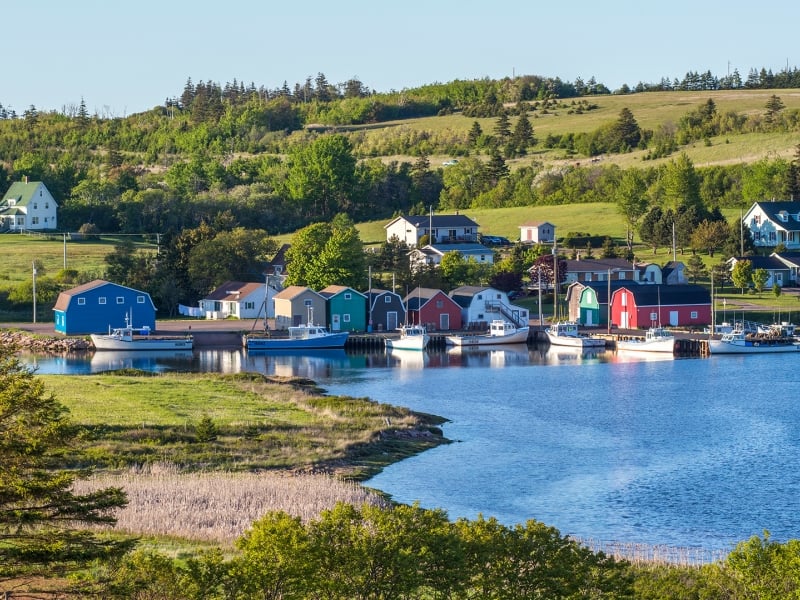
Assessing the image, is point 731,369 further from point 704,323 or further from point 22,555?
point 22,555

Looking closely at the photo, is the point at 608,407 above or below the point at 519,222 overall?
below

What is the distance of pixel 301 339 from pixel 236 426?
36577 millimetres

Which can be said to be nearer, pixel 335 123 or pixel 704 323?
pixel 704 323

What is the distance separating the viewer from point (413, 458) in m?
42.5

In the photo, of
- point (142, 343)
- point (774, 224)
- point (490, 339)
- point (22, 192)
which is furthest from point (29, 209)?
point (774, 224)

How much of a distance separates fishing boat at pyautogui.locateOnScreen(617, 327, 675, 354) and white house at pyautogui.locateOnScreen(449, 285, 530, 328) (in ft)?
31.3

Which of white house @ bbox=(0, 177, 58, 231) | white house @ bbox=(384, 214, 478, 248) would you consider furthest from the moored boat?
white house @ bbox=(0, 177, 58, 231)

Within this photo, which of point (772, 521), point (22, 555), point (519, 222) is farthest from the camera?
point (519, 222)

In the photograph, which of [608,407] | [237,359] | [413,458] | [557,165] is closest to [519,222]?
[557,165]

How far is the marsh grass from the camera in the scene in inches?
1529

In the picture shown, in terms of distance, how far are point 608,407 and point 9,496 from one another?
39.0m

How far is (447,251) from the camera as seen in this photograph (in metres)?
102

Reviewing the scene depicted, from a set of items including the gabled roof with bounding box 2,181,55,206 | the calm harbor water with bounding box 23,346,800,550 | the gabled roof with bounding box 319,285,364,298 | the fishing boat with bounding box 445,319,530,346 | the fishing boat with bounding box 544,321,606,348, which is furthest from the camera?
the gabled roof with bounding box 2,181,55,206

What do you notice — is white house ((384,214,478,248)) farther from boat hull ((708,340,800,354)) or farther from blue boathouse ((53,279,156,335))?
boat hull ((708,340,800,354))
